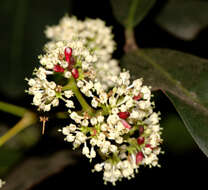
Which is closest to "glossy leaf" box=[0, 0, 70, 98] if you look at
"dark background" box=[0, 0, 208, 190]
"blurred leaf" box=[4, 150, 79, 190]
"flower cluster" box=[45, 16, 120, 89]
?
"dark background" box=[0, 0, 208, 190]

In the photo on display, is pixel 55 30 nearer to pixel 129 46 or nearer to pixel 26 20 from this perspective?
pixel 26 20

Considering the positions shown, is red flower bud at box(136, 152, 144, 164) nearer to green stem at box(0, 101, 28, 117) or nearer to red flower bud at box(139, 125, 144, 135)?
red flower bud at box(139, 125, 144, 135)

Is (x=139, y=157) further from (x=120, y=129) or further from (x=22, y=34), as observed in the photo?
(x=22, y=34)

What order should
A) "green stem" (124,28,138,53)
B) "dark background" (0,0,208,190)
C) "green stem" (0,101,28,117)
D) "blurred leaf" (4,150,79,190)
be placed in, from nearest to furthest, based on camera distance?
"green stem" (0,101,28,117), "blurred leaf" (4,150,79,190), "green stem" (124,28,138,53), "dark background" (0,0,208,190)

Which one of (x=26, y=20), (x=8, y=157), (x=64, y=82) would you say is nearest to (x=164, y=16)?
(x=26, y=20)

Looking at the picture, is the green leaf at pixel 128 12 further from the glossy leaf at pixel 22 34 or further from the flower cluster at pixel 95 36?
the glossy leaf at pixel 22 34

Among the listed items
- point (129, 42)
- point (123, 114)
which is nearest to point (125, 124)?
point (123, 114)

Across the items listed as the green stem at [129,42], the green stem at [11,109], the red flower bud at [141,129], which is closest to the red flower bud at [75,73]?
the red flower bud at [141,129]
